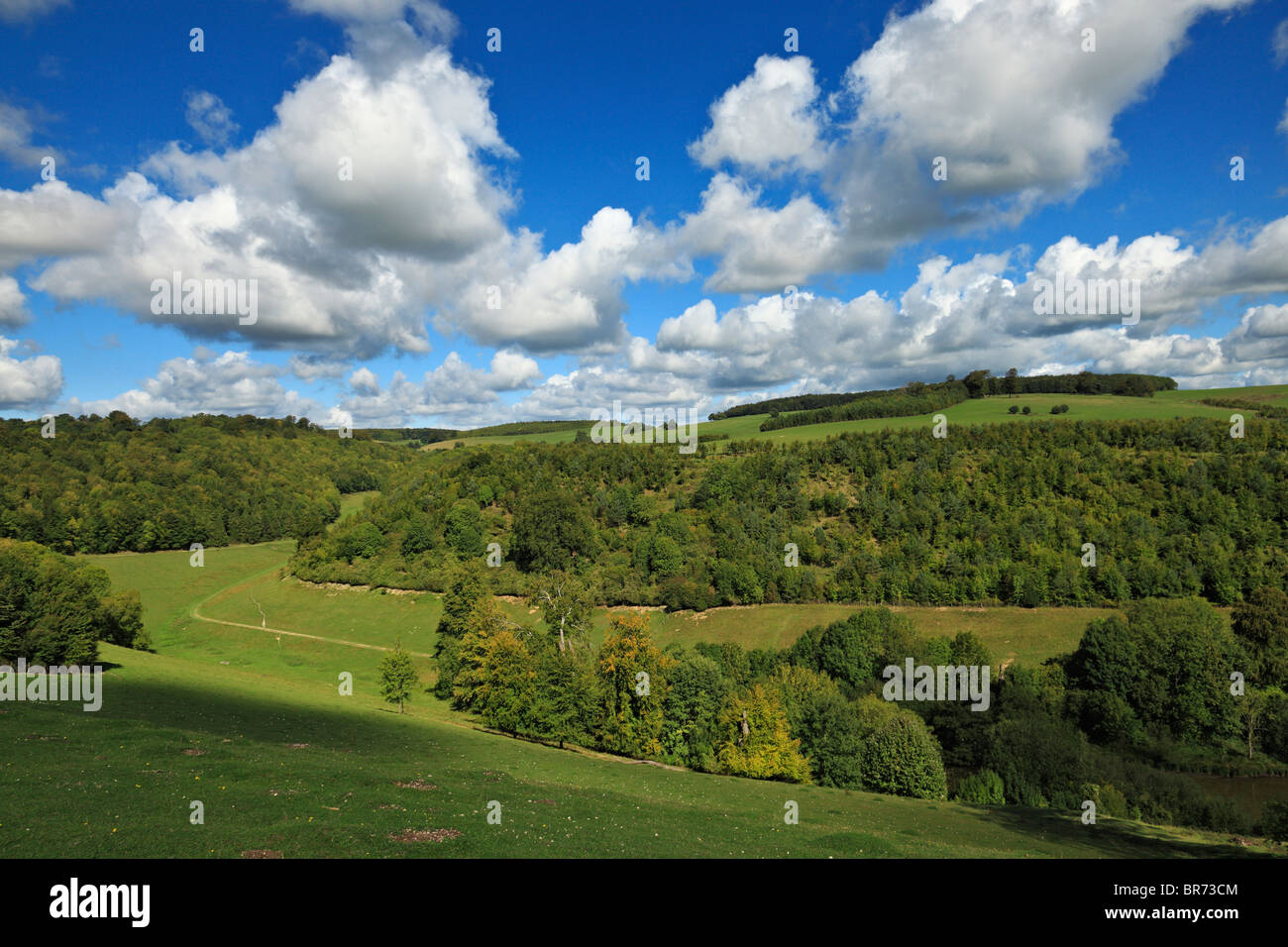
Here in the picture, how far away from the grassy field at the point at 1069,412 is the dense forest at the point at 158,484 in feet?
414

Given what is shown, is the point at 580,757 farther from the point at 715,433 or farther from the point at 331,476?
the point at 331,476

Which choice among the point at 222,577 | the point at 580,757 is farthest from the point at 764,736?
the point at 222,577

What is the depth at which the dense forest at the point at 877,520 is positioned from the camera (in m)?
92.9

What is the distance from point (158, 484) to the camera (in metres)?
147

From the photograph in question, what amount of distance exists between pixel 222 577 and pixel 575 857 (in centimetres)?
13244

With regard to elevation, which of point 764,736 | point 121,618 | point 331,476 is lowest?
point 764,736

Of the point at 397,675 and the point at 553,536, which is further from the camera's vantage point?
the point at 553,536

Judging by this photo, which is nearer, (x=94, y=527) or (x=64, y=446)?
(x=94, y=527)

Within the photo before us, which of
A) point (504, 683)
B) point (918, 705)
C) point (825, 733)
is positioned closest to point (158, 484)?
point (504, 683)

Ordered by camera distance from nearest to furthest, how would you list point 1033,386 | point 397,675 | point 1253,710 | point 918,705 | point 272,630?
point 397,675 → point 1253,710 → point 918,705 → point 272,630 → point 1033,386

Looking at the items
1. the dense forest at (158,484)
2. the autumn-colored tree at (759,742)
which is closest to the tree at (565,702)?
the autumn-colored tree at (759,742)

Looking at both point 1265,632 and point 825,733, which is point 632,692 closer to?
point 825,733

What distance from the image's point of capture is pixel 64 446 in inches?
5945

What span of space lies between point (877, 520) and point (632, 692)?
278ft
